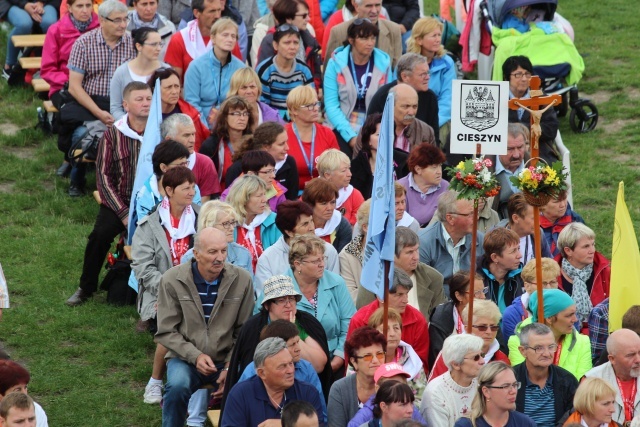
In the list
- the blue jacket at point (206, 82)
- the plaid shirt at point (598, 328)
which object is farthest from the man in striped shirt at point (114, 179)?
the plaid shirt at point (598, 328)

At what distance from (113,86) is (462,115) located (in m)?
4.50

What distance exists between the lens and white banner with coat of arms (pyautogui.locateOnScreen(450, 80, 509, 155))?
34.7 feet

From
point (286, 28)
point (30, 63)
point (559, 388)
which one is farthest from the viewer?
point (30, 63)

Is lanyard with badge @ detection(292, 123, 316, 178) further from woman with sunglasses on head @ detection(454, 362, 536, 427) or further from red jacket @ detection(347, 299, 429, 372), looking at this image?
woman with sunglasses on head @ detection(454, 362, 536, 427)

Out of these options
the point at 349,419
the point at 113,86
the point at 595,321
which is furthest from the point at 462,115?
the point at 113,86

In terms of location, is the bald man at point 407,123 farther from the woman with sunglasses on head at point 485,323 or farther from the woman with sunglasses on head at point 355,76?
the woman with sunglasses on head at point 485,323

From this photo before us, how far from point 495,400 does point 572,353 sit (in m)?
1.40

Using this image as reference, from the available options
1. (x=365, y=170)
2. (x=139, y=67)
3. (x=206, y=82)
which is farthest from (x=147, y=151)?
Result: (x=365, y=170)

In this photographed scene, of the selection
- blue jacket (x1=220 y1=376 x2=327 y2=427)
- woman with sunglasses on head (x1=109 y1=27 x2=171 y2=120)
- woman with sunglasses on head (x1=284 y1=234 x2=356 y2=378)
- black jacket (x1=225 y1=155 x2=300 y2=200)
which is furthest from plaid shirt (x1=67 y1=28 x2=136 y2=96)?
blue jacket (x1=220 y1=376 x2=327 y2=427)

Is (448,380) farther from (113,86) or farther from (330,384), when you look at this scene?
(113,86)

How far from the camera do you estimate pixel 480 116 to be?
10602mm

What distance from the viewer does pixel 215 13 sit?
14.8 meters

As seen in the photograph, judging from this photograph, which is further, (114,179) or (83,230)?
(83,230)

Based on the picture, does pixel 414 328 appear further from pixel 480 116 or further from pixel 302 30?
pixel 302 30
